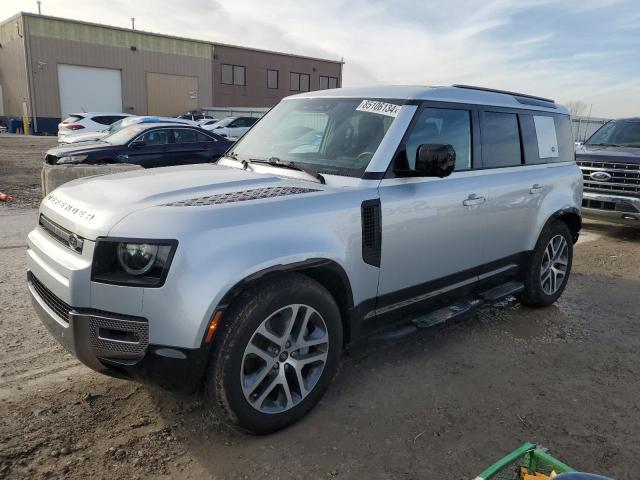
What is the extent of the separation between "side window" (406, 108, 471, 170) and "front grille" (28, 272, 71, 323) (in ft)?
7.32

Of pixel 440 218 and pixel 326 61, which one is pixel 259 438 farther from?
pixel 326 61

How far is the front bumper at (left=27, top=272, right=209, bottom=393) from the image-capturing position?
96.3 inches

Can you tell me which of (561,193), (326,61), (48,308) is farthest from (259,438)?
(326,61)

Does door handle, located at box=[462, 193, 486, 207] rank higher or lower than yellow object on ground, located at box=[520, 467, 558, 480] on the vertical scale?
higher

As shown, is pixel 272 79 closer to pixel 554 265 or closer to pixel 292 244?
pixel 554 265

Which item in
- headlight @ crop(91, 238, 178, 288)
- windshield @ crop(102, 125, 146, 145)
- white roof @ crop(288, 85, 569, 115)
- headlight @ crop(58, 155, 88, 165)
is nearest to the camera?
headlight @ crop(91, 238, 178, 288)

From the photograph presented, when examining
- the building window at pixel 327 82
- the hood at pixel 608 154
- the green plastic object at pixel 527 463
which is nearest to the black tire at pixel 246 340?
the green plastic object at pixel 527 463

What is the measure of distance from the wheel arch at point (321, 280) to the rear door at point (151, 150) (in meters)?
8.49

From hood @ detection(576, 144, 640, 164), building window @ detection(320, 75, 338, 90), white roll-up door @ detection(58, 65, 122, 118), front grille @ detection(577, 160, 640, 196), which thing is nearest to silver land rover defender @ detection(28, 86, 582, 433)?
front grille @ detection(577, 160, 640, 196)

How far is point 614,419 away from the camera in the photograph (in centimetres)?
324

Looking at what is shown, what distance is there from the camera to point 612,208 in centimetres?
831

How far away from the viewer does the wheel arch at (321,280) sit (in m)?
2.54

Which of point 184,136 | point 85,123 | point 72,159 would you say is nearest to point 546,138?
point 184,136

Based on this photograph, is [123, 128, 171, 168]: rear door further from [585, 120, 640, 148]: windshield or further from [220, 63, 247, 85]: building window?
[220, 63, 247, 85]: building window
